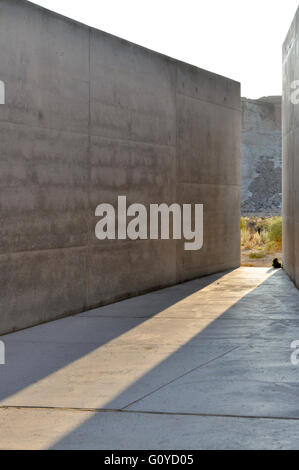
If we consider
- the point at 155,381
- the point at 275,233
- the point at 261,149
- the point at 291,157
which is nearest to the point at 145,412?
the point at 155,381

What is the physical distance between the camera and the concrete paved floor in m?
4.44

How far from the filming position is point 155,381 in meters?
5.83

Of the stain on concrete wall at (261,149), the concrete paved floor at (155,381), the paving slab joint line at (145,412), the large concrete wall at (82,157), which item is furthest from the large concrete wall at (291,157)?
the stain on concrete wall at (261,149)

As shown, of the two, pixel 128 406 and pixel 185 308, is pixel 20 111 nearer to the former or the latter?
pixel 185 308

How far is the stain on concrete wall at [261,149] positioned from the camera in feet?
179

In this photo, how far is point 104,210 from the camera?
10.2 m

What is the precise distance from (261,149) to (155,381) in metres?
52.9

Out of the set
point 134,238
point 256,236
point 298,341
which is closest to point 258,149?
point 256,236

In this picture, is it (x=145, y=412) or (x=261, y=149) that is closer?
(x=145, y=412)

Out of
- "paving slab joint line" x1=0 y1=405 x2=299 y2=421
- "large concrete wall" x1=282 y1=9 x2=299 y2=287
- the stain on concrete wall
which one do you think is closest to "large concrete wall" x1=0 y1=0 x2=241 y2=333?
"large concrete wall" x1=282 y1=9 x2=299 y2=287

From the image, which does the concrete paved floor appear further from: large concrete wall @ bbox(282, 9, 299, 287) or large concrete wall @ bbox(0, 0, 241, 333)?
large concrete wall @ bbox(282, 9, 299, 287)

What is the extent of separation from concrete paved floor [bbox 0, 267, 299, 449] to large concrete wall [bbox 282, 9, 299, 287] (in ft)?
10.7

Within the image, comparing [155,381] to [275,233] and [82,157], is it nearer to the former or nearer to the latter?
[82,157]

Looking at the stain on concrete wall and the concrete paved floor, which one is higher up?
the stain on concrete wall
